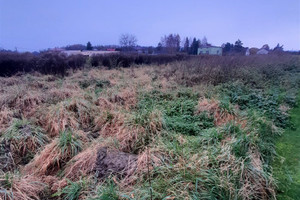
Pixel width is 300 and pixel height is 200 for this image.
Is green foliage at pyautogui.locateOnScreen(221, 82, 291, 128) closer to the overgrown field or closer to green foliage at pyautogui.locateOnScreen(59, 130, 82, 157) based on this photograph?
the overgrown field

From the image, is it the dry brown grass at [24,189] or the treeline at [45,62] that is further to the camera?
the treeline at [45,62]

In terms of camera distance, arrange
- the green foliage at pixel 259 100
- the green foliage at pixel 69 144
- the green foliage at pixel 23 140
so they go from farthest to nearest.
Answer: the green foliage at pixel 259 100 < the green foliage at pixel 23 140 < the green foliage at pixel 69 144

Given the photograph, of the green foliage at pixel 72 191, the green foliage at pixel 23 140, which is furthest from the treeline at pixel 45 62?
the green foliage at pixel 72 191

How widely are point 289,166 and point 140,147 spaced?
A: 2.08 m

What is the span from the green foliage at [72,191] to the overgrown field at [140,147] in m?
0.01

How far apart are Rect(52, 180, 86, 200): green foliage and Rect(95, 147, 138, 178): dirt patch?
26cm

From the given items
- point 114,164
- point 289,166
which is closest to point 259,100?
point 289,166

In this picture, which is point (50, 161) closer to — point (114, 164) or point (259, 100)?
point (114, 164)

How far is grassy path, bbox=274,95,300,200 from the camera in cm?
208

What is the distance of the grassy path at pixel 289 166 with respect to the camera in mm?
2085

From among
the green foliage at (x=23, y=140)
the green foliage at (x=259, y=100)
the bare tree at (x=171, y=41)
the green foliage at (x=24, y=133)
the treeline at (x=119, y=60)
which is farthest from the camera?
the bare tree at (x=171, y=41)

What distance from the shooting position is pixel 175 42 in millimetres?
39781

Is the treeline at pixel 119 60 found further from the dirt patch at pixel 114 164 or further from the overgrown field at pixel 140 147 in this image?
the dirt patch at pixel 114 164

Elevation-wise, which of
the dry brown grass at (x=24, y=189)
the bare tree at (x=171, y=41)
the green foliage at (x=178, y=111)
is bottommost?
the dry brown grass at (x=24, y=189)
